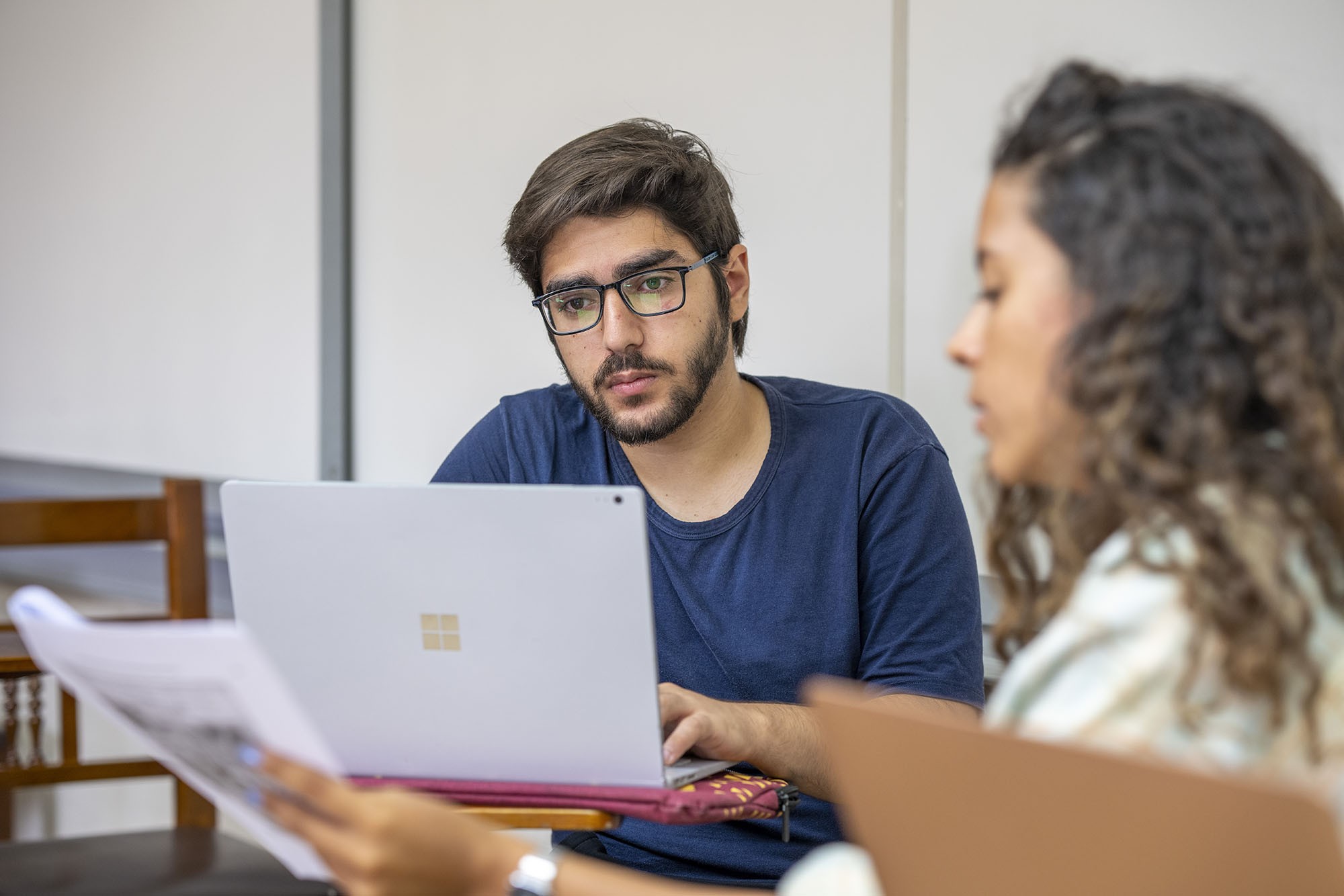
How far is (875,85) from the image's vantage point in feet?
5.49

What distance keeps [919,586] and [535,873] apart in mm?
715

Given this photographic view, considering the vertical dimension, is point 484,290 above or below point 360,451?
above

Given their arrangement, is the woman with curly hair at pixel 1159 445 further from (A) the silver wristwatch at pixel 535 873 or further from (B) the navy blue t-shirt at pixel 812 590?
(B) the navy blue t-shirt at pixel 812 590

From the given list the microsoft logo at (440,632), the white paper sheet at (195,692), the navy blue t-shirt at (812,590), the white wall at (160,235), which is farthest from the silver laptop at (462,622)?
the white wall at (160,235)

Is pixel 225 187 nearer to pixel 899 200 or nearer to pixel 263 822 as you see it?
pixel 899 200

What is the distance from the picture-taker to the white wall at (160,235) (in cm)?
251

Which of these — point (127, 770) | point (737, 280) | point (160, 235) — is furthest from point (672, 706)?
point (160, 235)

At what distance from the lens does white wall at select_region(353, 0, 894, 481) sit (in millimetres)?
1721

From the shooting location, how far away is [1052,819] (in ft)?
1.97

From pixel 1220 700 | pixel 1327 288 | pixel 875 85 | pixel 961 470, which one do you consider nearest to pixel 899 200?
pixel 875 85

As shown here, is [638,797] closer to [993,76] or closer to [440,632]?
[440,632]

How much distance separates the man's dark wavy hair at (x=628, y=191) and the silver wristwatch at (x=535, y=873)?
859mm

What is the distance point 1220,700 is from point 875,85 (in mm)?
1219

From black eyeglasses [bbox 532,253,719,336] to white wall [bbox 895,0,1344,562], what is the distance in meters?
0.35
